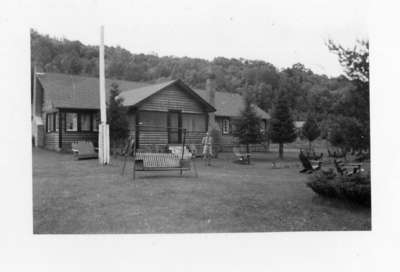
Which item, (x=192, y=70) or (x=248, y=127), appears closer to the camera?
(x=248, y=127)

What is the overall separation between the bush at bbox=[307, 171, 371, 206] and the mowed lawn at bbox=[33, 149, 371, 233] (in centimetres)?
29

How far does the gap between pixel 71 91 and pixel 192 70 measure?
30.7 m

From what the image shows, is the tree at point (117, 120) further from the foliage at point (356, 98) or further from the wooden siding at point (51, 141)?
the foliage at point (356, 98)

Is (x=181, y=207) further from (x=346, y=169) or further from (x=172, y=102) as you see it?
(x=172, y=102)

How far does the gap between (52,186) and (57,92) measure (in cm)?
1669

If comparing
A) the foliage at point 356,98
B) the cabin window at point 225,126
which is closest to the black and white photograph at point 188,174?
the foliage at point 356,98

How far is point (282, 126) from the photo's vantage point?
83.7 feet

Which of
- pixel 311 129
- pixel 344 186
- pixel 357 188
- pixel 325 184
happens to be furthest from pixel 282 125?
pixel 357 188

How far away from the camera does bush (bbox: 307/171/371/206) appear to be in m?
8.01

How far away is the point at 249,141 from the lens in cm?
2309

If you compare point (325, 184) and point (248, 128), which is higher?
point (248, 128)

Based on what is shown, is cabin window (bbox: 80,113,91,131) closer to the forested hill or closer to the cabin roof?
the cabin roof

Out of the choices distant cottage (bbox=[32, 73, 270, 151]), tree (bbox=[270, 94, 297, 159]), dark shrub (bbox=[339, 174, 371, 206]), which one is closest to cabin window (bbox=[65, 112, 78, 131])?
distant cottage (bbox=[32, 73, 270, 151])

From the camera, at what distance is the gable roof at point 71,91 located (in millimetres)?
24109
